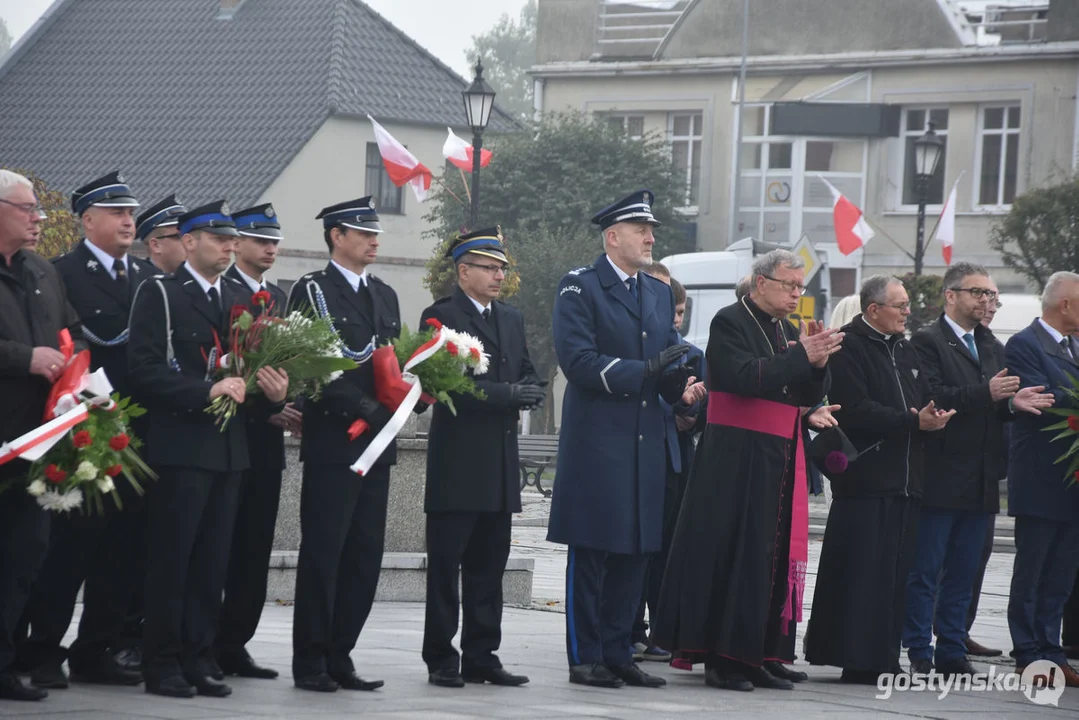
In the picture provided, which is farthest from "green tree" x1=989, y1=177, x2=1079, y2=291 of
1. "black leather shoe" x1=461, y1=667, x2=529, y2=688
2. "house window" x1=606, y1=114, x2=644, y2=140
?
"black leather shoe" x1=461, y1=667, x2=529, y2=688

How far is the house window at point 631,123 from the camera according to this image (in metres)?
44.8

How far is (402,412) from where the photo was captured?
7836 millimetres

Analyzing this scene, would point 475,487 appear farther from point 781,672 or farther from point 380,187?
point 380,187

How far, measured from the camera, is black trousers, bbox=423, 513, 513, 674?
8.21 m

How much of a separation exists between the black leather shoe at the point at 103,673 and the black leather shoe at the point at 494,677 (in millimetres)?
1559

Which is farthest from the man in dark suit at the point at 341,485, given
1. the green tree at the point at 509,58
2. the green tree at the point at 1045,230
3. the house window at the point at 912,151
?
the green tree at the point at 509,58

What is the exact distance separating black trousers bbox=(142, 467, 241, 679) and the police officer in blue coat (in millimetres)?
1760

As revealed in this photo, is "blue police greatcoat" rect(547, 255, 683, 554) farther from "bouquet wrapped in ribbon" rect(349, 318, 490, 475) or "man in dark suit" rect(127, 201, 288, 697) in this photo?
"man in dark suit" rect(127, 201, 288, 697)

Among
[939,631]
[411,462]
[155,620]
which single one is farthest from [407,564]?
[155,620]

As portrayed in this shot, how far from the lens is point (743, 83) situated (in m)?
42.6

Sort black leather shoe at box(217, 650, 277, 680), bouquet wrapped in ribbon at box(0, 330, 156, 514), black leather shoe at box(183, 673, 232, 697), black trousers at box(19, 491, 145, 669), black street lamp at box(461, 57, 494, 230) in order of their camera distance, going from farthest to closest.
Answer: black street lamp at box(461, 57, 494, 230) < black leather shoe at box(217, 650, 277, 680) < black trousers at box(19, 491, 145, 669) < black leather shoe at box(183, 673, 232, 697) < bouquet wrapped in ribbon at box(0, 330, 156, 514)

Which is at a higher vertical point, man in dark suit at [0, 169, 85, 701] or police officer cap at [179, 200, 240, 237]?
police officer cap at [179, 200, 240, 237]

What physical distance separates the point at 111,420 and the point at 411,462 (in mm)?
5027

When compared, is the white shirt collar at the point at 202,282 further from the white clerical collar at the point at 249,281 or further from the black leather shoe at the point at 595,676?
the black leather shoe at the point at 595,676
